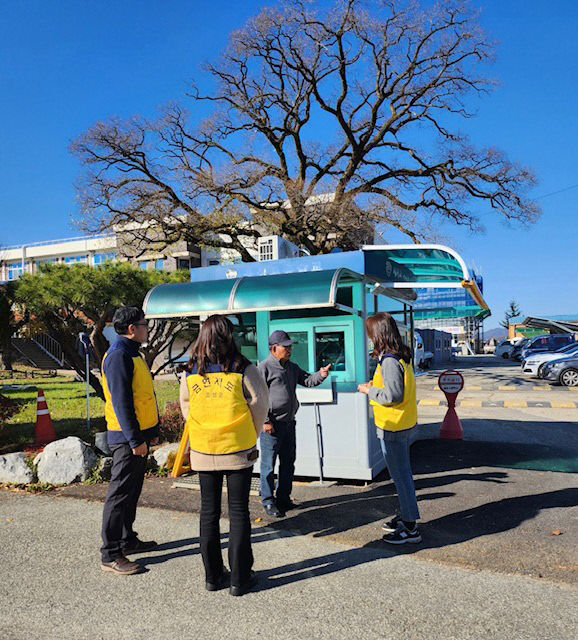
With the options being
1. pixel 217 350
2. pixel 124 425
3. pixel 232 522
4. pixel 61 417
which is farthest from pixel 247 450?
pixel 61 417

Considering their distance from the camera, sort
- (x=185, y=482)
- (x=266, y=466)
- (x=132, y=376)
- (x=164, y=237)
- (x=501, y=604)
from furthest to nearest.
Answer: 1. (x=164, y=237)
2. (x=185, y=482)
3. (x=266, y=466)
4. (x=132, y=376)
5. (x=501, y=604)

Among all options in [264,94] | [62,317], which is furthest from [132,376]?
[264,94]

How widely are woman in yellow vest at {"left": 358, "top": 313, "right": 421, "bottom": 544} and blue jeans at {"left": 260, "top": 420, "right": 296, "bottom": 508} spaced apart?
3.86 ft

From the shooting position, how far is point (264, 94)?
2298 centimetres

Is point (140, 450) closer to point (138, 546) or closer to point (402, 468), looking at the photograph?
point (138, 546)

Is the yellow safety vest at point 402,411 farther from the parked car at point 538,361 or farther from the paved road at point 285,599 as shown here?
the parked car at point 538,361

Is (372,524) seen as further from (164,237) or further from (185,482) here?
(164,237)

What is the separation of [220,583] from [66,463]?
3.73 metres

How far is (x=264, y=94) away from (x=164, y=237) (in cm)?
722

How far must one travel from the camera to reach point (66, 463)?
6.68 metres

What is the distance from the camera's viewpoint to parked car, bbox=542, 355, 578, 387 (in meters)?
19.3

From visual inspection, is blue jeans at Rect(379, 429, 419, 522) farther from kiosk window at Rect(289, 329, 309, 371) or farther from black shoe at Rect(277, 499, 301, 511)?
kiosk window at Rect(289, 329, 309, 371)

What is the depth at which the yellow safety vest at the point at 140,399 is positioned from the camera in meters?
4.14

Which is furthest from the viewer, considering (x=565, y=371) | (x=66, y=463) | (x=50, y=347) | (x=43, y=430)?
(x=50, y=347)
